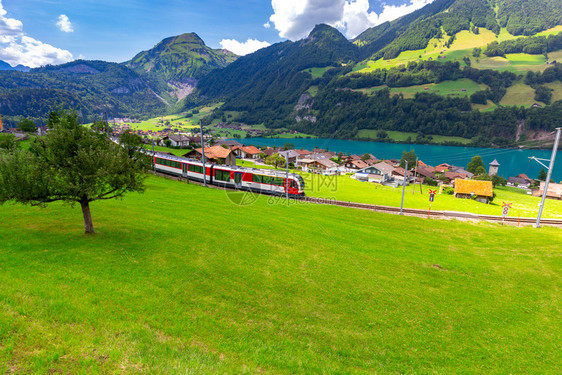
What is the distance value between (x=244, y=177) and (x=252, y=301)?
91.7ft

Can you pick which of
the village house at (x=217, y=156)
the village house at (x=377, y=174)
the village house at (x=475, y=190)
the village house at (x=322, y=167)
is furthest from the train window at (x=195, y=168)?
the village house at (x=322, y=167)

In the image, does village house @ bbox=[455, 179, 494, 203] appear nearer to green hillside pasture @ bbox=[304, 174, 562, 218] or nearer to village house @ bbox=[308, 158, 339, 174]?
green hillside pasture @ bbox=[304, 174, 562, 218]

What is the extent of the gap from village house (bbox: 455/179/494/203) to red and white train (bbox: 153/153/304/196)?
44.9 metres

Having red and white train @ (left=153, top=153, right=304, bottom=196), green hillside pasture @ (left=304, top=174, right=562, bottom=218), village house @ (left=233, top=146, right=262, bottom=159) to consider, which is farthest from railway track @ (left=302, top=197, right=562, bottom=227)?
village house @ (left=233, top=146, right=262, bottom=159)

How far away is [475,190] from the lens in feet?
181

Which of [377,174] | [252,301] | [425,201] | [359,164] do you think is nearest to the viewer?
[252,301]

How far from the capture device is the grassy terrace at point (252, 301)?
7.46 meters

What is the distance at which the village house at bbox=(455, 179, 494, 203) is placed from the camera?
53938mm

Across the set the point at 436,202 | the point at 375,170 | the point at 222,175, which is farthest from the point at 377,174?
the point at 222,175

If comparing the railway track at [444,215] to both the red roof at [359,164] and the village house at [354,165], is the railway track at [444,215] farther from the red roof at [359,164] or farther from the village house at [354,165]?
the village house at [354,165]

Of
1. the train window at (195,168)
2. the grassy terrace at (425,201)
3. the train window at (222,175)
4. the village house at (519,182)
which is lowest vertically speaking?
the village house at (519,182)

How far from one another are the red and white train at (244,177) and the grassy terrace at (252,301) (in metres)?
15.4

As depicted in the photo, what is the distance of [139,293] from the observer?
997 centimetres

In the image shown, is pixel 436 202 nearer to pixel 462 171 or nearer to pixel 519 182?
pixel 462 171
